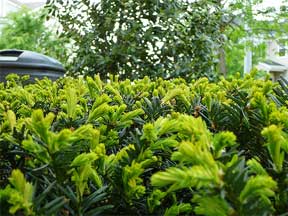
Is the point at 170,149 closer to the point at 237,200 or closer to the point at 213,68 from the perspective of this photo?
the point at 237,200

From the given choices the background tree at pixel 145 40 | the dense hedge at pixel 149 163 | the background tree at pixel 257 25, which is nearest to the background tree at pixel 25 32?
the background tree at pixel 257 25

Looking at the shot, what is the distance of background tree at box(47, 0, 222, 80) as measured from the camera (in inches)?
158

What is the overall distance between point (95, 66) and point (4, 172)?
11.6ft

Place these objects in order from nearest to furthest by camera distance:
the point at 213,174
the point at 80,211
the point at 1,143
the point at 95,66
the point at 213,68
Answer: the point at 213,174 → the point at 80,211 → the point at 1,143 → the point at 95,66 → the point at 213,68

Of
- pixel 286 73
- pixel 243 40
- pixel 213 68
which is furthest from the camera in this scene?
pixel 286 73

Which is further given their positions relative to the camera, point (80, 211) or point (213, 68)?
point (213, 68)

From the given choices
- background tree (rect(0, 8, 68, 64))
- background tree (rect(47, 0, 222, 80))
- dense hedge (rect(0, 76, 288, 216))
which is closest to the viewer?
dense hedge (rect(0, 76, 288, 216))

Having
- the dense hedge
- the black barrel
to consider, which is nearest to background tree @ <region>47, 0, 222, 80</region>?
the black barrel

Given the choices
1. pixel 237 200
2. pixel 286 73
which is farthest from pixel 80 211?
pixel 286 73

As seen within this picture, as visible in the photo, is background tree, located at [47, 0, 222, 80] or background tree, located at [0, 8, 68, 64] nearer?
background tree, located at [47, 0, 222, 80]

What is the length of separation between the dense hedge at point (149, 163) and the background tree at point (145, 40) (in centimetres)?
323

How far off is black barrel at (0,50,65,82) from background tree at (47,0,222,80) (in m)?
0.51

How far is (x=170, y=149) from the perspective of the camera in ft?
2.12

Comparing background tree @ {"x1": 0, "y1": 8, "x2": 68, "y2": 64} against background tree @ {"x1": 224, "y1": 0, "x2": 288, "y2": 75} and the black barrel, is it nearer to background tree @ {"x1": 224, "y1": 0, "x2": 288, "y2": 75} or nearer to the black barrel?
background tree @ {"x1": 224, "y1": 0, "x2": 288, "y2": 75}
